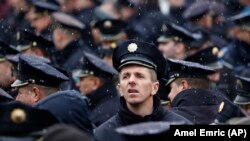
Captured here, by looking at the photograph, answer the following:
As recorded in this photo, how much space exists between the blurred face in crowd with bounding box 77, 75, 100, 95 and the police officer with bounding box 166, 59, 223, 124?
52.6 inches

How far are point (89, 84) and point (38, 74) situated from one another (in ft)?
6.46

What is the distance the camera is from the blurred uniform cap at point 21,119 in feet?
21.5

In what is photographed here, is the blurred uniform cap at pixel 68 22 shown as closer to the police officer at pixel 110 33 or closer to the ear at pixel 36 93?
the police officer at pixel 110 33

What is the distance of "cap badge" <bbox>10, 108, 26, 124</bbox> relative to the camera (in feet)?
21.6

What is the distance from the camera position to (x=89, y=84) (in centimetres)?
1099

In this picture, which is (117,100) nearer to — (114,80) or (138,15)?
(114,80)

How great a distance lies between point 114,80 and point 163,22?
192 inches

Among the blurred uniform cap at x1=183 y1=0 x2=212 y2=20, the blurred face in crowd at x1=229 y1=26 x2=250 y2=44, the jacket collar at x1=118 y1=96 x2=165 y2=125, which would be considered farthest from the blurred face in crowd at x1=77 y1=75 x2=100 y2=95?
the blurred uniform cap at x1=183 y1=0 x2=212 y2=20

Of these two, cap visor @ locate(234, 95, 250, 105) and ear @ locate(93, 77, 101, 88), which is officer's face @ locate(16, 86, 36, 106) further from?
cap visor @ locate(234, 95, 250, 105)

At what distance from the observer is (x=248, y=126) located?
7.08 metres

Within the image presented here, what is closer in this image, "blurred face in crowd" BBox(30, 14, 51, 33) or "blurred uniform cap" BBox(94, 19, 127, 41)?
"blurred uniform cap" BBox(94, 19, 127, 41)

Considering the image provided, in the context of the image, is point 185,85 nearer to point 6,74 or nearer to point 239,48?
point 6,74

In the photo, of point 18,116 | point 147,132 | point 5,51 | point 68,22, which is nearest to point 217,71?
point 5,51

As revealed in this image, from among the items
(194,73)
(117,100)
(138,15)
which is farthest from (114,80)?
(138,15)
